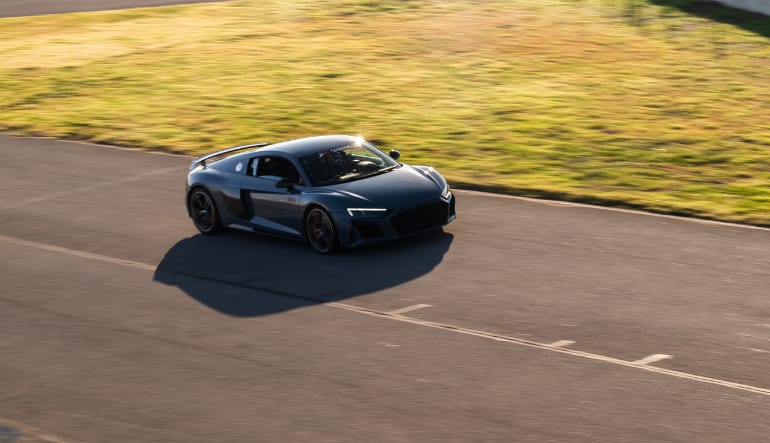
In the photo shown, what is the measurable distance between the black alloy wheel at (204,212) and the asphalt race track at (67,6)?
1086 inches

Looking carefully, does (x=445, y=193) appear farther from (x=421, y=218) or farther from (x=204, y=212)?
(x=204, y=212)

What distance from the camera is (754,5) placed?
32531mm

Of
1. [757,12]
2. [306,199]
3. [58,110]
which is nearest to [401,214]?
[306,199]

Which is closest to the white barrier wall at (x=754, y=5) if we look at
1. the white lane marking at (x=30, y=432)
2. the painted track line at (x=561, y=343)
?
the painted track line at (x=561, y=343)

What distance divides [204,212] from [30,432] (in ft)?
21.9

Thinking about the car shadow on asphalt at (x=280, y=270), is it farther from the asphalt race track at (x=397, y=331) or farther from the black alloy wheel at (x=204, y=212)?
the black alloy wheel at (x=204, y=212)

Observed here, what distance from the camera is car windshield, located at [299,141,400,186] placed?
48.7 feet

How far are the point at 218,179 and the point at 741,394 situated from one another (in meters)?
8.35

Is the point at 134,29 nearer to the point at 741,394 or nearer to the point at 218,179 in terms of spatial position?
the point at 218,179

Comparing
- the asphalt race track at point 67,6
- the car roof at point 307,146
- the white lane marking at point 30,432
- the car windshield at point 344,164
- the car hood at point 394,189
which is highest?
the car roof at point 307,146

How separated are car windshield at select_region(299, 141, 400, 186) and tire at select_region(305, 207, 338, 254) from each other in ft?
1.40

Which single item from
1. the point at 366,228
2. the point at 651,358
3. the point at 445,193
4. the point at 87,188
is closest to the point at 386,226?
the point at 366,228

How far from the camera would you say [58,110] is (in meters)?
26.8

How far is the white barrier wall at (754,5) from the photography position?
32.2 meters
